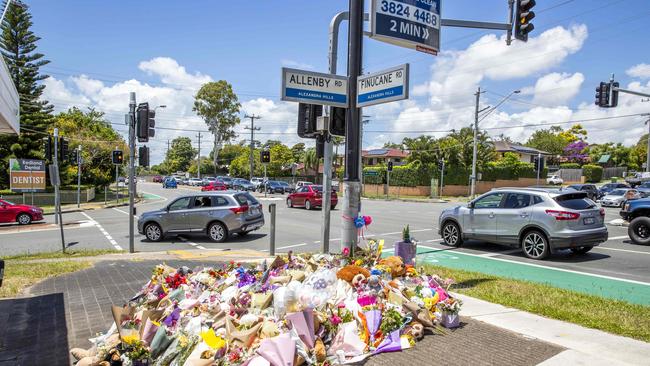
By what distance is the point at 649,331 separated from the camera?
4715mm

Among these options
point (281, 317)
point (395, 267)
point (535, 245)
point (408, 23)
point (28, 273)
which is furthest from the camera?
point (535, 245)

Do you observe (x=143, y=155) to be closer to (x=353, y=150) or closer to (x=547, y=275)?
(x=353, y=150)

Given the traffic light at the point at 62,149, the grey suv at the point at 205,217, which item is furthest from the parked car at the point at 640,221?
the traffic light at the point at 62,149

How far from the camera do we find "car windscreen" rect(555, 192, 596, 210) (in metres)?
10.3

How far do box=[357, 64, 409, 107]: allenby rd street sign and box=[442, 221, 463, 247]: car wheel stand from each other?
7.46 m

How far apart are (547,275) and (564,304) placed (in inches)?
126

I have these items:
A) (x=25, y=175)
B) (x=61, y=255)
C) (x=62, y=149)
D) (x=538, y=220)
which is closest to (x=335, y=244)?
(x=538, y=220)

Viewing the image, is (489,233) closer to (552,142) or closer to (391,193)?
(391,193)

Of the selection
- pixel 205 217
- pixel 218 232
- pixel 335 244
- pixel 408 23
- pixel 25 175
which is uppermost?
pixel 408 23

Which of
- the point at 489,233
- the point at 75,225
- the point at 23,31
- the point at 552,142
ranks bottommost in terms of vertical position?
the point at 75,225

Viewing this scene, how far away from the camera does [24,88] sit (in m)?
41.6

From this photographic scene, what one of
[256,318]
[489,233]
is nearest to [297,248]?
[489,233]

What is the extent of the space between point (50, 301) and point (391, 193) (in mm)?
45384

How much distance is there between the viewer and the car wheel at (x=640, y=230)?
12.7 metres
